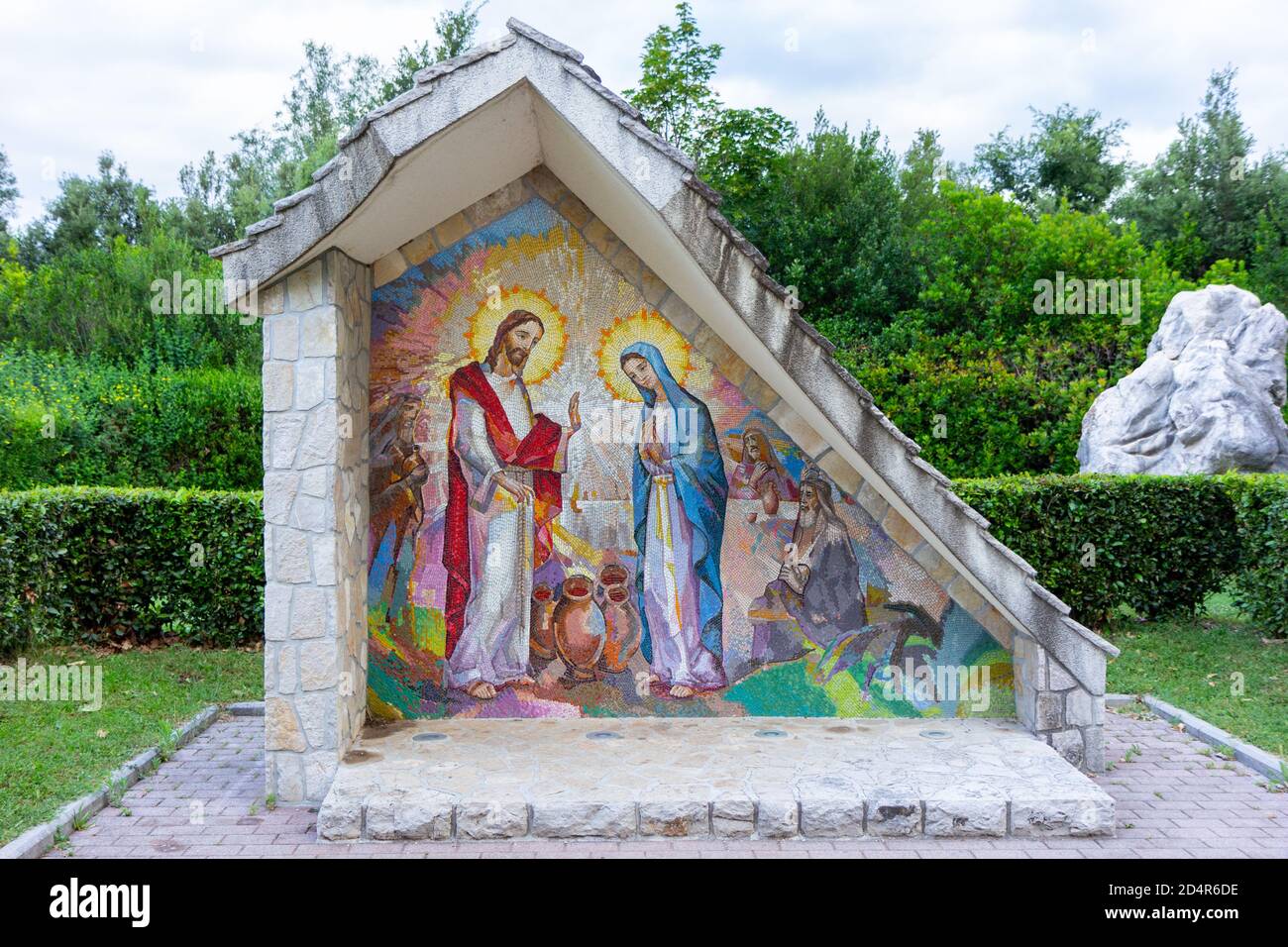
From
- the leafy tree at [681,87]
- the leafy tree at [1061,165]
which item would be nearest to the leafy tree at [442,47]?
the leafy tree at [681,87]

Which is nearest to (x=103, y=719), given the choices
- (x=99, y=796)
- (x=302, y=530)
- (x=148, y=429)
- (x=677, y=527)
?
(x=99, y=796)

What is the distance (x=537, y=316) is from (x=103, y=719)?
4.45 m

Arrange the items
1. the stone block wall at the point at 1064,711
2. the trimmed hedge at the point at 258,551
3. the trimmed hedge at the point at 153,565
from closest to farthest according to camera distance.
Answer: the stone block wall at the point at 1064,711 < the trimmed hedge at the point at 258,551 < the trimmed hedge at the point at 153,565

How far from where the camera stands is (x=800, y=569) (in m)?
7.13

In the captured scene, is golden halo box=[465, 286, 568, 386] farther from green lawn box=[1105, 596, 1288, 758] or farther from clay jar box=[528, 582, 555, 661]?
Answer: green lawn box=[1105, 596, 1288, 758]

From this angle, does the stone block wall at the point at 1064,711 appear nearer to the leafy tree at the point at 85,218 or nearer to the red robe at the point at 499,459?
the red robe at the point at 499,459

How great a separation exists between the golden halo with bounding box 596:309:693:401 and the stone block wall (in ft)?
9.47

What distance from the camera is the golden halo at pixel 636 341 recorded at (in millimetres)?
7184

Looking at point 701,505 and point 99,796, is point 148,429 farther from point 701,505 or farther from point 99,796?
point 701,505

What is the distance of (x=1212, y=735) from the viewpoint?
750 centimetres

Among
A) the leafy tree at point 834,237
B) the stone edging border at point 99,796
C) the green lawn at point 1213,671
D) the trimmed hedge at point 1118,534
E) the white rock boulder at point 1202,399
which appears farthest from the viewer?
the leafy tree at point 834,237

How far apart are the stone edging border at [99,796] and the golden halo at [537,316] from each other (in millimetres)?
3416

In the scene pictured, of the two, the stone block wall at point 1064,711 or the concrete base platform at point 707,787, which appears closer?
the concrete base platform at point 707,787

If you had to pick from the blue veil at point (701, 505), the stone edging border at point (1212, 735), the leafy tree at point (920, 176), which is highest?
the leafy tree at point (920, 176)
